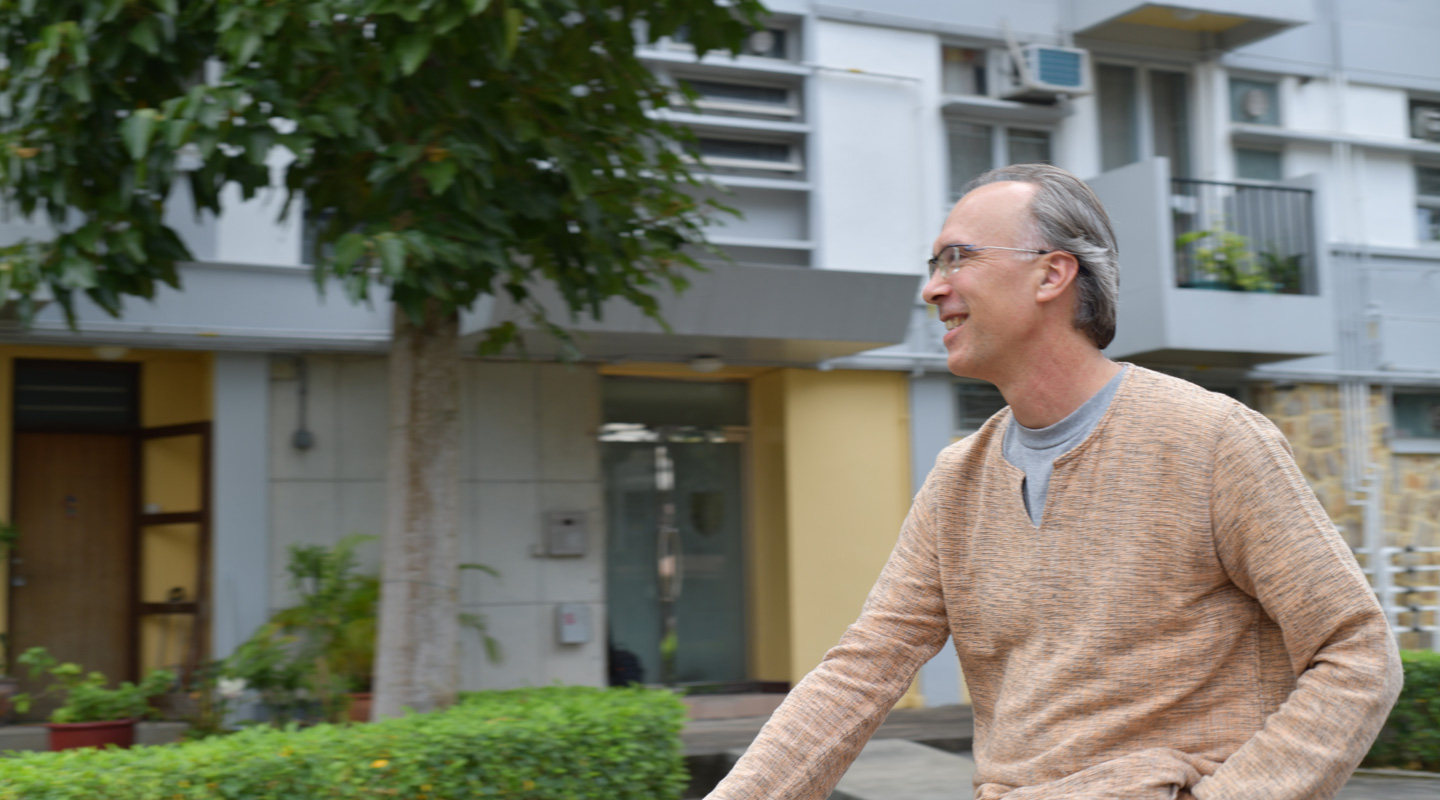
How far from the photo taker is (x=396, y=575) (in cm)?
745

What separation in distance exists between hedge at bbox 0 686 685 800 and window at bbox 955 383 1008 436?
5.88 meters

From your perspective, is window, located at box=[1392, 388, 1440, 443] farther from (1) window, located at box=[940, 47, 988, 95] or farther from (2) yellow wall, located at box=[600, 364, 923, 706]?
(2) yellow wall, located at box=[600, 364, 923, 706]

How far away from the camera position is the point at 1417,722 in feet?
28.8

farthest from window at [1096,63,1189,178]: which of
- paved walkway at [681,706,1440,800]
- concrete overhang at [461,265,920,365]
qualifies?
paved walkway at [681,706,1440,800]

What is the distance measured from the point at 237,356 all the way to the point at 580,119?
14.8 feet

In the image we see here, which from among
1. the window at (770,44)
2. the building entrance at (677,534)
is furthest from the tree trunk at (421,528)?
the window at (770,44)

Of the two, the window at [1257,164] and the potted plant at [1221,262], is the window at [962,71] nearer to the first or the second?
the potted plant at [1221,262]

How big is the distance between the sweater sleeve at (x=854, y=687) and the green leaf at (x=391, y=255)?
152 inches

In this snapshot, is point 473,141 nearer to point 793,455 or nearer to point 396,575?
point 396,575

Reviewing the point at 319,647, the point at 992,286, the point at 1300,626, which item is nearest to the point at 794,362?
the point at 319,647

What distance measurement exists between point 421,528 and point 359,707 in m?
2.34

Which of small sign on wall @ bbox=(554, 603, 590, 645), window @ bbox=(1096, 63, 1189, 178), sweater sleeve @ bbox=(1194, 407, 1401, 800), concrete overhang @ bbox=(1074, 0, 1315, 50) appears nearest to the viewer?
sweater sleeve @ bbox=(1194, 407, 1401, 800)

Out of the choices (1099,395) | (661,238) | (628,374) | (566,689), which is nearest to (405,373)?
(661,238)

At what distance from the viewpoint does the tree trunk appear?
24.3 feet
